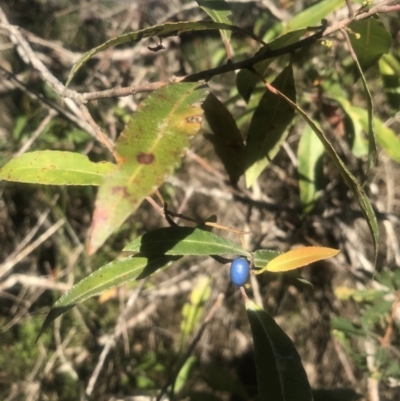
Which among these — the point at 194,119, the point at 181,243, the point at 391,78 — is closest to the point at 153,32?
the point at 194,119

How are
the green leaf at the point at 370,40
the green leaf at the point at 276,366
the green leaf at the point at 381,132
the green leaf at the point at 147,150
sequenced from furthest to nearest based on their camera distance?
the green leaf at the point at 381,132
the green leaf at the point at 370,40
the green leaf at the point at 276,366
the green leaf at the point at 147,150

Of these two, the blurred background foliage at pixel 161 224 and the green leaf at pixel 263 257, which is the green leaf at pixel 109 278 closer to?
the green leaf at pixel 263 257

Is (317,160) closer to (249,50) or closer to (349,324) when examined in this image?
(349,324)

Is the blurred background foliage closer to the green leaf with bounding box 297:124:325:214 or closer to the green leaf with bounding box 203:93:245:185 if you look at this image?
the green leaf with bounding box 297:124:325:214

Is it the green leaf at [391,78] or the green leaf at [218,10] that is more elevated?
the green leaf at [218,10]

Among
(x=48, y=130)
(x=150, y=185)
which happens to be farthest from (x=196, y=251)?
(x=48, y=130)

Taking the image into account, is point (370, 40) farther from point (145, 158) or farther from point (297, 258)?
point (145, 158)

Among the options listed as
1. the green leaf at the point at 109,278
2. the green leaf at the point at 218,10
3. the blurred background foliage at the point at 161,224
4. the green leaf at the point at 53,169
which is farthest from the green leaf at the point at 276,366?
the blurred background foliage at the point at 161,224
